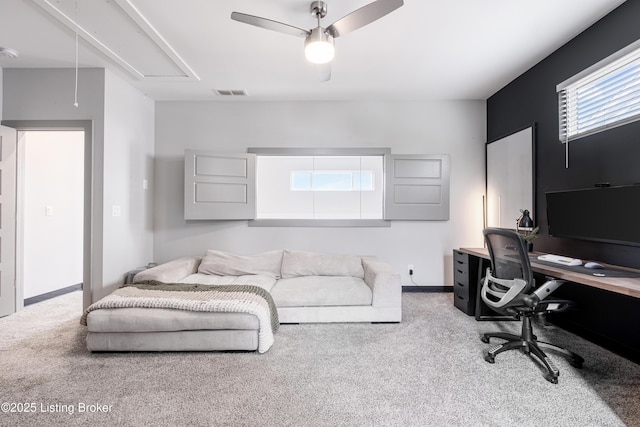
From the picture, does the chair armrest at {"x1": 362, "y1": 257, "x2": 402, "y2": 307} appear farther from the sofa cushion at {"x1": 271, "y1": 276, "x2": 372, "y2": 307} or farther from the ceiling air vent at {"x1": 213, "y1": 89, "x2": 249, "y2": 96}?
the ceiling air vent at {"x1": 213, "y1": 89, "x2": 249, "y2": 96}

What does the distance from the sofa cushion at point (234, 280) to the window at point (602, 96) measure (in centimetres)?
325

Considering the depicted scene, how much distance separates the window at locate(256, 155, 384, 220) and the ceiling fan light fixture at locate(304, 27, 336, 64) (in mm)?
2116

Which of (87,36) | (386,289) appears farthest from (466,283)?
(87,36)

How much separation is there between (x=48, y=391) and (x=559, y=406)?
3066 millimetres

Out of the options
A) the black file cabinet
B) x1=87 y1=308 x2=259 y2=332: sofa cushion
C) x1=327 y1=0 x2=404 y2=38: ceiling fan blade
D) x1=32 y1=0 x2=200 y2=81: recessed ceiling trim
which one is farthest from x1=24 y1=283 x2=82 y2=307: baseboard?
the black file cabinet

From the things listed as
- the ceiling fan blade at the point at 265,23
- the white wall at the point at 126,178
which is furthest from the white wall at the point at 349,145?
the ceiling fan blade at the point at 265,23

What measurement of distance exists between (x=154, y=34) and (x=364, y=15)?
1.84 metres

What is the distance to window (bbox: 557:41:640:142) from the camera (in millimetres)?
2158

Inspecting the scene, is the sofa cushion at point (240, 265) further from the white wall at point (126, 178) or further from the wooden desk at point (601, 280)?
the wooden desk at point (601, 280)

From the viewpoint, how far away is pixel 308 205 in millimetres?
4199

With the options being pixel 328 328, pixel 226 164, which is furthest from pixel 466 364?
pixel 226 164

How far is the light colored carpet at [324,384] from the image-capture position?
5.26 ft

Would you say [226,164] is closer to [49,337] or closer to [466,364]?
[49,337]

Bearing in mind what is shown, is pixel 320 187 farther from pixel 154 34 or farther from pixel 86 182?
pixel 86 182
